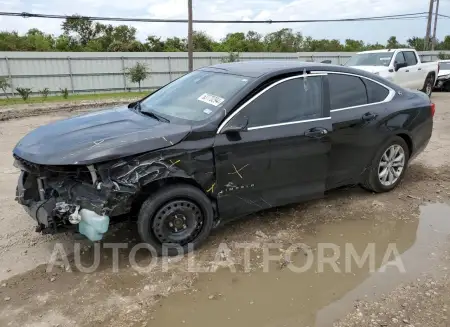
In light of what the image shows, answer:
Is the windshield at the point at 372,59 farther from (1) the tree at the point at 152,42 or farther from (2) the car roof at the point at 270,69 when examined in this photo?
(1) the tree at the point at 152,42

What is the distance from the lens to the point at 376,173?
197 inches

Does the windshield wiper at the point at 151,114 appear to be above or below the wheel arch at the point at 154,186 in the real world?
above

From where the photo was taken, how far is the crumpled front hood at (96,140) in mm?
3260

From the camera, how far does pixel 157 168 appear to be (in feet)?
11.3

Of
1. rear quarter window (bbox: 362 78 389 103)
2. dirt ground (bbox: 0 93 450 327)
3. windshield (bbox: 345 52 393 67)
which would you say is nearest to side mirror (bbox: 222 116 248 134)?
dirt ground (bbox: 0 93 450 327)

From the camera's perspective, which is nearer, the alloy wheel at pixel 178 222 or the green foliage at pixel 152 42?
the alloy wheel at pixel 178 222

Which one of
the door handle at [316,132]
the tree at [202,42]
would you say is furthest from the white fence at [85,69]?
the door handle at [316,132]

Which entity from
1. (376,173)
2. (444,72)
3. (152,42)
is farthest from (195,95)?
(152,42)

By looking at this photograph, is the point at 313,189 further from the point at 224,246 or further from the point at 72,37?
the point at 72,37

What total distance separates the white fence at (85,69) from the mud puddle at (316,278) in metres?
20.2

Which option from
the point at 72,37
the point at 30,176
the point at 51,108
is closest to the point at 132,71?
the point at 51,108

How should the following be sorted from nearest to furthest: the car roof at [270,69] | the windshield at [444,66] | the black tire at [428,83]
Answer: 1. the car roof at [270,69]
2. the black tire at [428,83]
3. the windshield at [444,66]

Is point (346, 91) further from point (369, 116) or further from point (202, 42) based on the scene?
point (202, 42)

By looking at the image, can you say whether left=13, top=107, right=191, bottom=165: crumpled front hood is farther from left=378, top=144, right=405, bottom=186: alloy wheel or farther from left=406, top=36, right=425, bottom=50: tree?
left=406, top=36, right=425, bottom=50: tree
